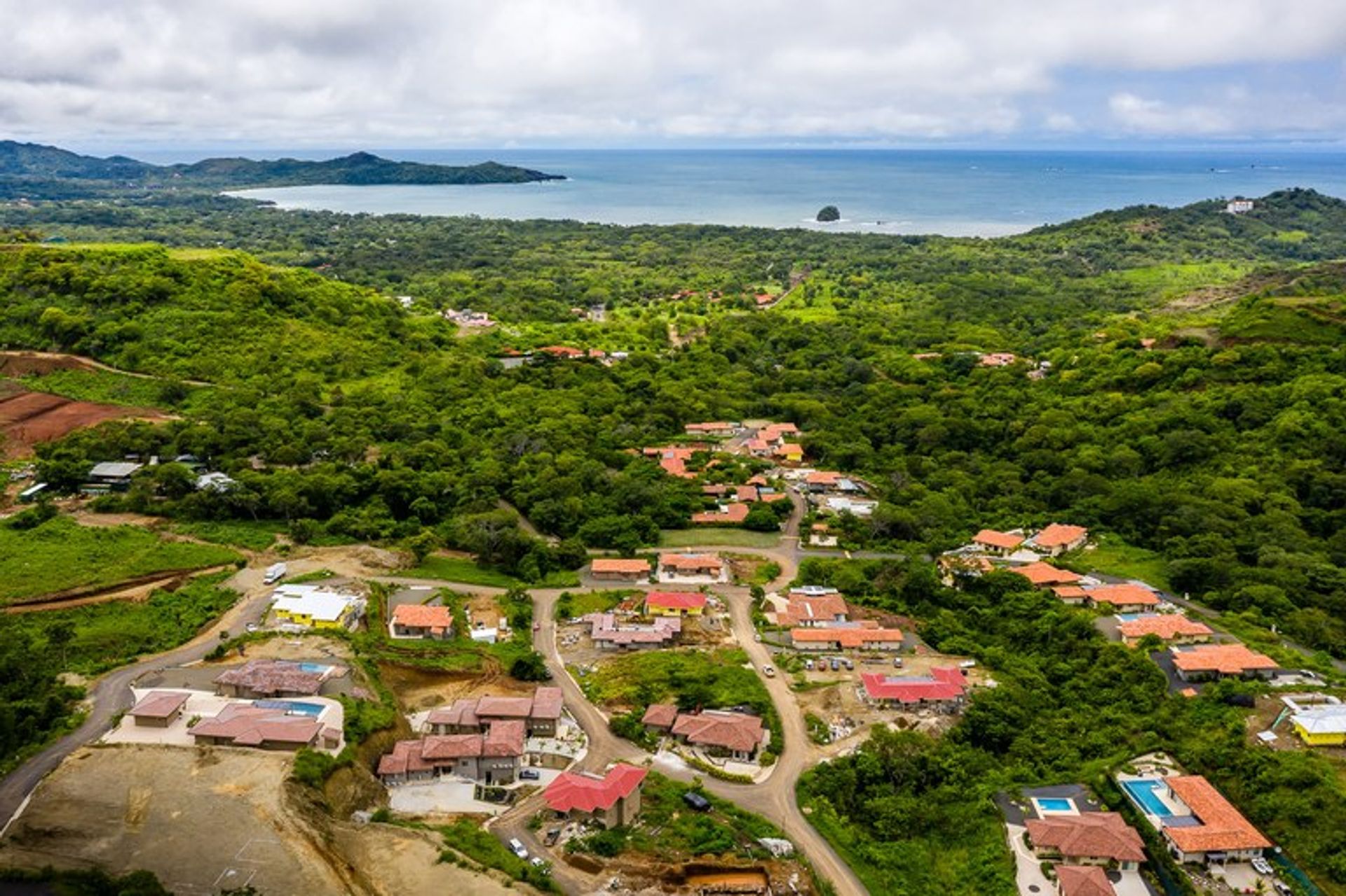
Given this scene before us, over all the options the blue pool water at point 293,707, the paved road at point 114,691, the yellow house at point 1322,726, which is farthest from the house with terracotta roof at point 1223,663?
the paved road at point 114,691

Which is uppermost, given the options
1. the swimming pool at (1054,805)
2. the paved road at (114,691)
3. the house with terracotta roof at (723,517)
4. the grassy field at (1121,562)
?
the paved road at (114,691)

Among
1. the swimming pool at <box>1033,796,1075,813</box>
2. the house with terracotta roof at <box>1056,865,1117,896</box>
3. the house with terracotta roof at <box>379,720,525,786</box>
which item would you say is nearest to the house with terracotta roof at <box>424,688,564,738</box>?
the house with terracotta roof at <box>379,720,525,786</box>

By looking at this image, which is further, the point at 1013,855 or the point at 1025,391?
the point at 1025,391

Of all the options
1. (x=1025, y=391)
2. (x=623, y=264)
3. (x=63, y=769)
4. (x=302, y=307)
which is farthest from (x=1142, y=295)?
(x=63, y=769)

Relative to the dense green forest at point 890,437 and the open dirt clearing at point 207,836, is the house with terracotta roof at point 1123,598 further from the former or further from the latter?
the open dirt clearing at point 207,836

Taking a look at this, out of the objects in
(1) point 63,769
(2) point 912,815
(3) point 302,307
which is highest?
(3) point 302,307

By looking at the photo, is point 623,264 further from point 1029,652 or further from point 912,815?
point 912,815
